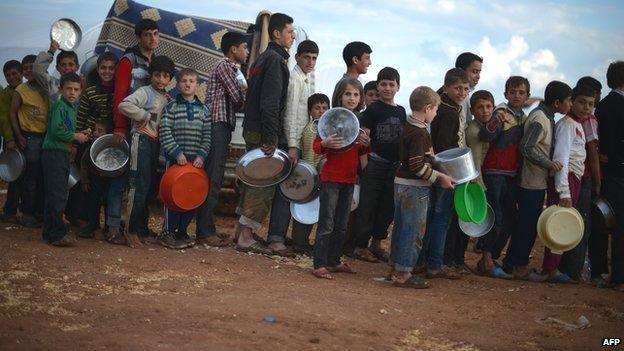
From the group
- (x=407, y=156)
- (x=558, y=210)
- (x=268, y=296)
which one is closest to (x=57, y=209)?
(x=268, y=296)

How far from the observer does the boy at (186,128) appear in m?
Answer: 7.91

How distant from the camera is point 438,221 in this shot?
7.61 metres

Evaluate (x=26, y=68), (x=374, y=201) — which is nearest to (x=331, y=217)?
(x=374, y=201)

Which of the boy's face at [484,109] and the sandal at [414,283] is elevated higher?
the boy's face at [484,109]

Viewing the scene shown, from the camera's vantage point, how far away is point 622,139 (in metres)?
7.95

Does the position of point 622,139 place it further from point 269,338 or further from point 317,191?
point 269,338

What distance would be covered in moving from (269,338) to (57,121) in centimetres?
345

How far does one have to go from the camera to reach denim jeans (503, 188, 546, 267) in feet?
26.3

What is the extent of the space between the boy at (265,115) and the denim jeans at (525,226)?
2.16 m

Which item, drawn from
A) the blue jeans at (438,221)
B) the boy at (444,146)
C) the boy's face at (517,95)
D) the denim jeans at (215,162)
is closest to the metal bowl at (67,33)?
the denim jeans at (215,162)

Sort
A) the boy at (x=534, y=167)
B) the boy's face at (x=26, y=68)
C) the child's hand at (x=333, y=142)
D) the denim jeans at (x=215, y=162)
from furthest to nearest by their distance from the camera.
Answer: the boy's face at (x=26, y=68) → the denim jeans at (x=215, y=162) → the boy at (x=534, y=167) → the child's hand at (x=333, y=142)

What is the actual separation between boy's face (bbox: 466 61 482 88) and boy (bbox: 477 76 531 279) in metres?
0.55

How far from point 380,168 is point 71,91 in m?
2.96

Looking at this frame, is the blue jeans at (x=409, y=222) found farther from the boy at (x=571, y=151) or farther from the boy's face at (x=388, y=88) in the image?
the boy at (x=571, y=151)
